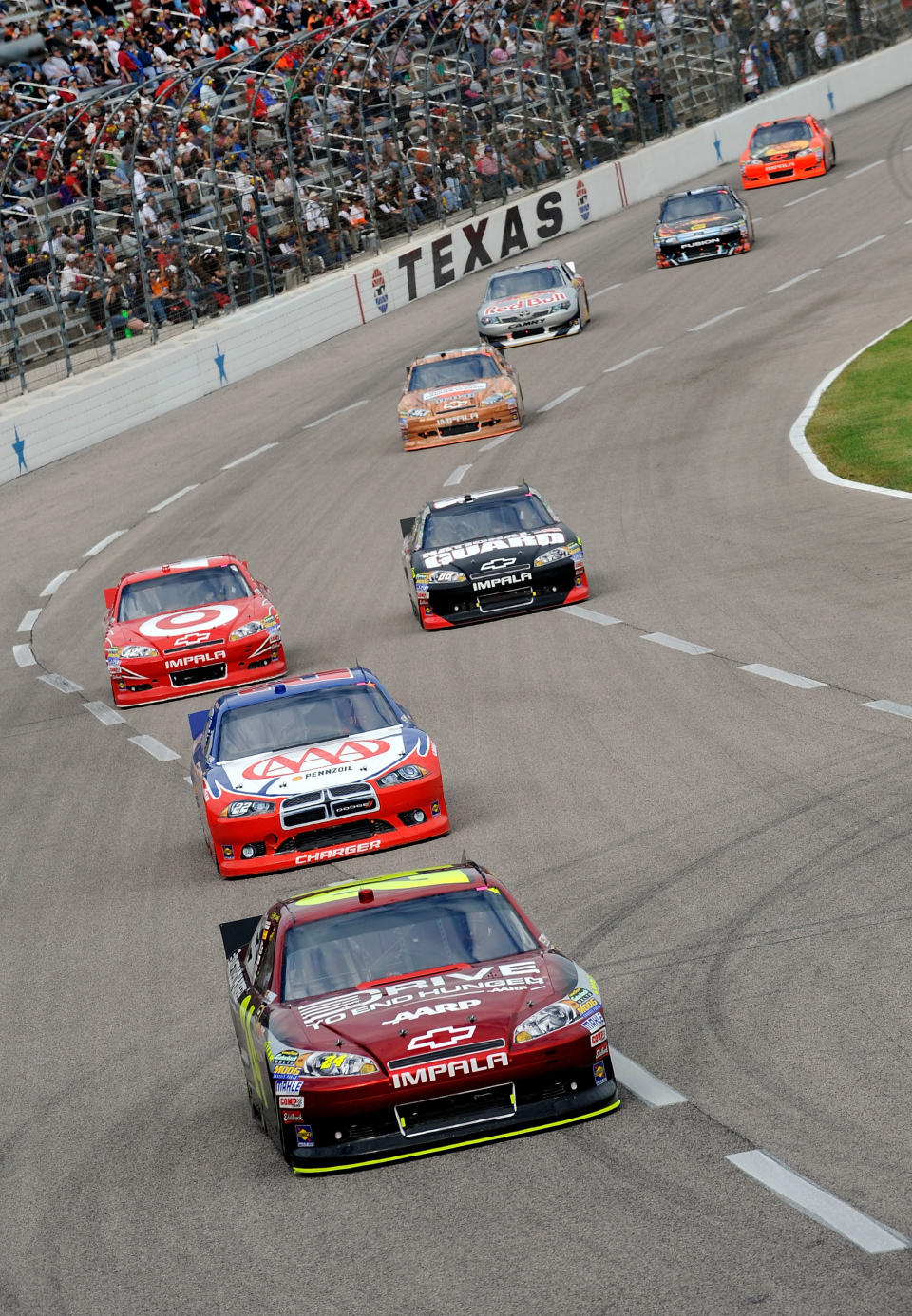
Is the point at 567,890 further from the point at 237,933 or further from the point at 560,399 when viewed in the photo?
the point at 560,399

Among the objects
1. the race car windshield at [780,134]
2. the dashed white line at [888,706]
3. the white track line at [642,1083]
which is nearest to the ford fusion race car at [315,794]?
the dashed white line at [888,706]

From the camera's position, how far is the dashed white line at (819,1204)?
5949mm

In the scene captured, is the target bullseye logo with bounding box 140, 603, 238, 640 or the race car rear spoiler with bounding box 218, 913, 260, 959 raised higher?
the race car rear spoiler with bounding box 218, 913, 260, 959

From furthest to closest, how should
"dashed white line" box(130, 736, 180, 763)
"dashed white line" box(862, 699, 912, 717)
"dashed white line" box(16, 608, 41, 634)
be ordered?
"dashed white line" box(16, 608, 41, 634)
"dashed white line" box(130, 736, 180, 763)
"dashed white line" box(862, 699, 912, 717)

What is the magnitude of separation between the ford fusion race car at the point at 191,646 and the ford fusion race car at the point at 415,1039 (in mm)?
11070

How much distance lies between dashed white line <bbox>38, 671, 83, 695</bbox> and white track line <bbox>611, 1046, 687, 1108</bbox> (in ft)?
43.0

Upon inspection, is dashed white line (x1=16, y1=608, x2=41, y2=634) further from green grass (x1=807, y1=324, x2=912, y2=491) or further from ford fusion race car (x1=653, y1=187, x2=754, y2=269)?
ford fusion race car (x1=653, y1=187, x2=754, y2=269)

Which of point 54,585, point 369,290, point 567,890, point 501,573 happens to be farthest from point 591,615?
point 369,290

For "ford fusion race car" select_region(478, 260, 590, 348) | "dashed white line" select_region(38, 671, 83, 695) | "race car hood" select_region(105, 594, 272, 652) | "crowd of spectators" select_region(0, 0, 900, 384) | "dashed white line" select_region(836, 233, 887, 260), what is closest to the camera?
"race car hood" select_region(105, 594, 272, 652)

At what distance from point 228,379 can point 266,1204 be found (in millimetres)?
33352

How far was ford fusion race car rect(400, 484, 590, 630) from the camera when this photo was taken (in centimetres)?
2011

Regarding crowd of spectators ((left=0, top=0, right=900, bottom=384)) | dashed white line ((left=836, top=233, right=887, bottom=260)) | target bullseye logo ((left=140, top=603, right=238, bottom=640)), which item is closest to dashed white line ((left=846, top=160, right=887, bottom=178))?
crowd of spectators ((left=0, top=0, right=900, bottom=384))

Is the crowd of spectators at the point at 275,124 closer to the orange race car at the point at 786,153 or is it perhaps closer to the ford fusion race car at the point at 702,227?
the orange race car at the point at 786,153

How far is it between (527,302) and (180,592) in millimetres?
18107
